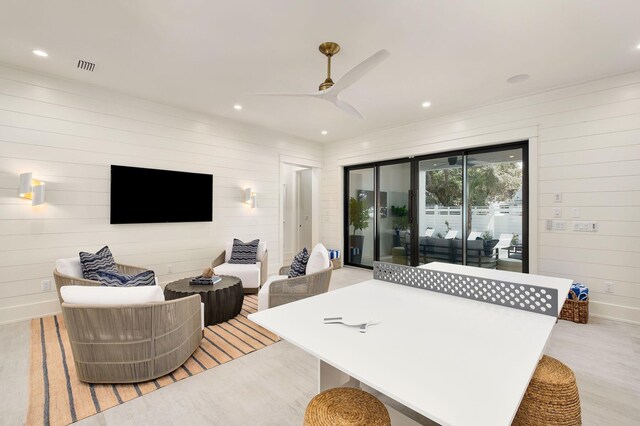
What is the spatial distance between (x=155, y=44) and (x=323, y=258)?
2.78 m

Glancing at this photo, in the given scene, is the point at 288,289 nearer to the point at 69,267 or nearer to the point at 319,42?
the point at 69,267

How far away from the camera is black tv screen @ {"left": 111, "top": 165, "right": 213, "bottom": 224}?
418 cm

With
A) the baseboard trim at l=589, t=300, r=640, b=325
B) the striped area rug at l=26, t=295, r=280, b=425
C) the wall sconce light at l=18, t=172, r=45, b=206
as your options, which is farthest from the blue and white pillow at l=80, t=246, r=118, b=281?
the baseboard trim at l=589, t=300, r=640, b=325

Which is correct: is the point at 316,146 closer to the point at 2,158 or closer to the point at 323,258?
the point at 323,258

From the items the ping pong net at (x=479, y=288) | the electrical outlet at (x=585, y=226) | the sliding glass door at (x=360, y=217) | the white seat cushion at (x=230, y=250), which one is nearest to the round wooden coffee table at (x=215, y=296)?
the white seat cushion at (x=230, y=250)

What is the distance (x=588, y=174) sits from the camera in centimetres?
372

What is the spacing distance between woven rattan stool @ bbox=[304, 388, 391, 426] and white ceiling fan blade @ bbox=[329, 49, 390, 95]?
2.05 m

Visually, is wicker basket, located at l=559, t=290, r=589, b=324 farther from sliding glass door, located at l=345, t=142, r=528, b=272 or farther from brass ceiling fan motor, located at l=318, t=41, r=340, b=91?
brass ceiling fan motor, located at l=318, t=41, r=340, b=91

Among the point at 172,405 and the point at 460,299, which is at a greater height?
the point at 460,299

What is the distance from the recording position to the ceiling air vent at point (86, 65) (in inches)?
131

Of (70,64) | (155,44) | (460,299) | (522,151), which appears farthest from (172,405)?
(522,151)

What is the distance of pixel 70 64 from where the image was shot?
3389mm

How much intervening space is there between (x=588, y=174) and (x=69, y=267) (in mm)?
6112

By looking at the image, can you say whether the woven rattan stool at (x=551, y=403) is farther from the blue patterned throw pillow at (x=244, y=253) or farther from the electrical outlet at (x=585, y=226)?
the blue patterned throw pillow at (x=244, y=253)
